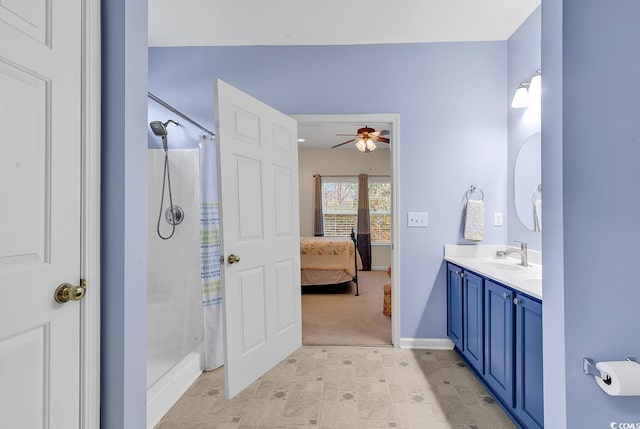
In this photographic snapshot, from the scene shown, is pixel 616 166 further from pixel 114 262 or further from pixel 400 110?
pixel 400 110

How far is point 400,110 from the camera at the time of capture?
8.92 feet

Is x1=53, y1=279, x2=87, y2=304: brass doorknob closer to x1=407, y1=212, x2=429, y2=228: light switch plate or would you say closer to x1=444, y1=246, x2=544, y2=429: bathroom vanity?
x1=444, y1=246, x2=544, y2=429: bathroom vanity

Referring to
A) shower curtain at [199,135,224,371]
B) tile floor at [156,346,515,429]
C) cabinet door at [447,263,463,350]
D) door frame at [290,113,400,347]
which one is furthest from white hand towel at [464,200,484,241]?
shower curtain at [199,135,224,371]

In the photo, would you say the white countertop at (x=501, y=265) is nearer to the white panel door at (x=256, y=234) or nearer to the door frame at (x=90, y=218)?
the white panel door at (x=256, y=234)

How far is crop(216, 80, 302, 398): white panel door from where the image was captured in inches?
77.2

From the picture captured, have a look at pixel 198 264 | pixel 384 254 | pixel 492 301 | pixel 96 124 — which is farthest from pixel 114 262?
pixel 384 254

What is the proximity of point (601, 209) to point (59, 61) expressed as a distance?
1729 millimetres

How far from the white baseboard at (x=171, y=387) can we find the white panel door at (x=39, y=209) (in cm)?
88

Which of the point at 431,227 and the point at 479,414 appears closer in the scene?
the point at 479,414

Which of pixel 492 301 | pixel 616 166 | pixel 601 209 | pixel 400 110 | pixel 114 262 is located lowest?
pixel 492 301

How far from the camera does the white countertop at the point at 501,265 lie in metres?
1.62

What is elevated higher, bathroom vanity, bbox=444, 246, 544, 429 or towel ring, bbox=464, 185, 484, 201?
towel ring, bbox=464, 185, 484, 201

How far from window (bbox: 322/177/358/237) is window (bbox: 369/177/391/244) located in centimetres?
36

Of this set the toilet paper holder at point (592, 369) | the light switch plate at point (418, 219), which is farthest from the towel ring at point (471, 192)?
the toilet paper holder at point (592, 369)
